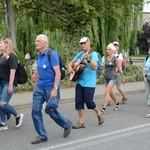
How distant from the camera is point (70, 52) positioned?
1521 centimetres

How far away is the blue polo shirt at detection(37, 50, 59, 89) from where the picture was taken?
5445 millimetres

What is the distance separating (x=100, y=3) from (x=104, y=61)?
5.78 m

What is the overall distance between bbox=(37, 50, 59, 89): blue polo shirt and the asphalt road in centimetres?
97

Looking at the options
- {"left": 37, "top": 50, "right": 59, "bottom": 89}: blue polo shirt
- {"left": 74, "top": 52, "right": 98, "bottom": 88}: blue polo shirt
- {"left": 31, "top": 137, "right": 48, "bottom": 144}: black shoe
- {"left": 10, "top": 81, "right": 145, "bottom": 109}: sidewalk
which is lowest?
{"left": 10, "top": 81, "right": 145, "bottom": 109}: sidewalk

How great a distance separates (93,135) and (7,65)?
6.46 ft

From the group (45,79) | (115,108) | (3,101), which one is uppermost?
(45,79)

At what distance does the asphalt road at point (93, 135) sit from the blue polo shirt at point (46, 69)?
97cm

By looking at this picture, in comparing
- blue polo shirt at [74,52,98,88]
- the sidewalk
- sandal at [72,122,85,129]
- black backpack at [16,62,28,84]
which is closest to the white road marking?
sandal at [72,122,85,129]

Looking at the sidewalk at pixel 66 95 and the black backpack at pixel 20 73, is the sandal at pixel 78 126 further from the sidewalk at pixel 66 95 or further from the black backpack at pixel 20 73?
the sidewalk at pixel 66 95

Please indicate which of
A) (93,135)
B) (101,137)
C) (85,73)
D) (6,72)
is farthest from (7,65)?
(101,137)

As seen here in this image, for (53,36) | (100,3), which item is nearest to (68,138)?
(100,3)

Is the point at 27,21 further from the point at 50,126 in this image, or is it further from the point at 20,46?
the point at 50,126

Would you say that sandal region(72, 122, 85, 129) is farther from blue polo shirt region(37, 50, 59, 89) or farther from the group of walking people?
blue polo shirt region(37, 50, 59, 89)

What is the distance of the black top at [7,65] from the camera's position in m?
6.27
